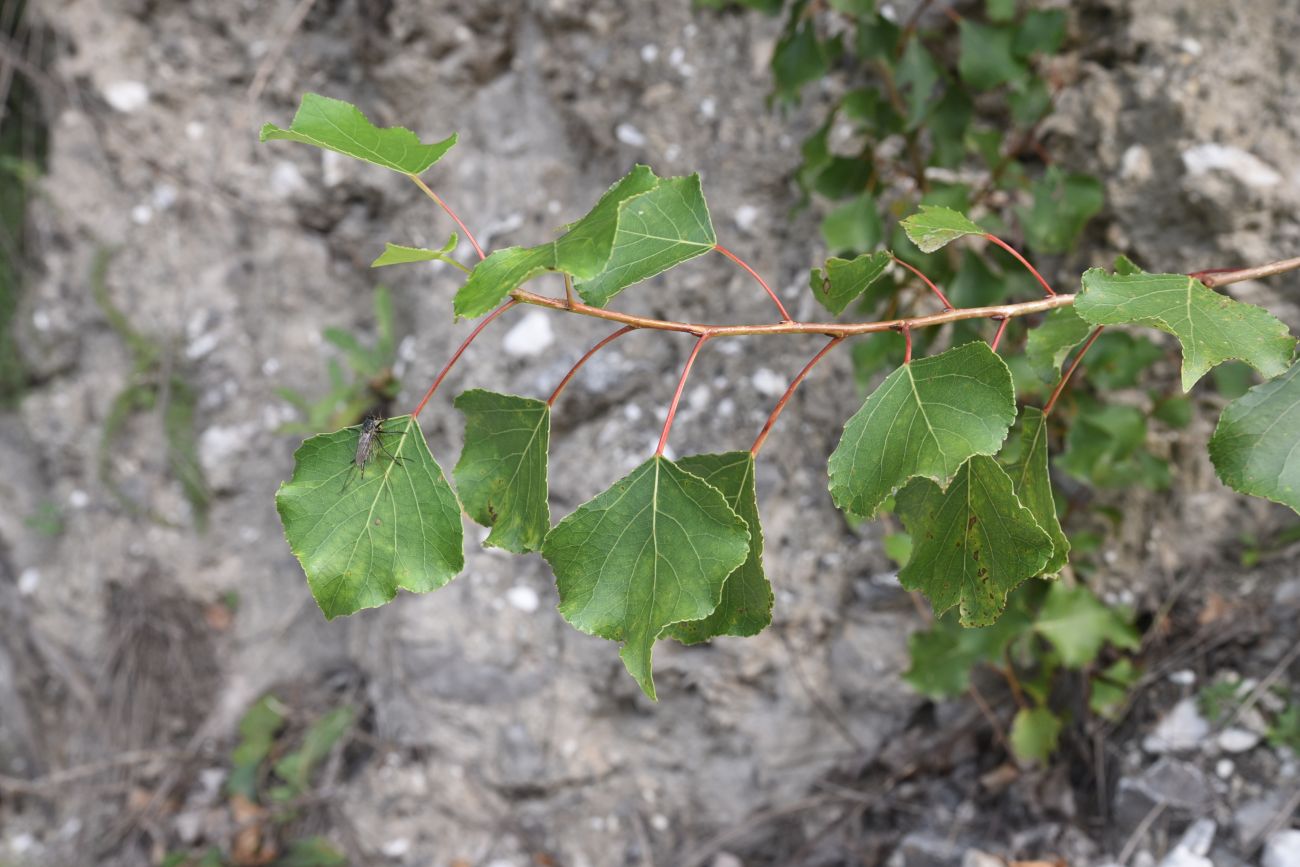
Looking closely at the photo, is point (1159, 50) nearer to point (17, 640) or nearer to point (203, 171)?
point (203, 171)

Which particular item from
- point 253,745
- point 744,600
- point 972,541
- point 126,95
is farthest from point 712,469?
point 126,95

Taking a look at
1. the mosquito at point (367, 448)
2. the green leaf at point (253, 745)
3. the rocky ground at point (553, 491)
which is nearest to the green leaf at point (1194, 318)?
the mosquito at point (367, 448)

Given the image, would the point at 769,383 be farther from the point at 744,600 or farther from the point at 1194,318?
the point at 1194,318

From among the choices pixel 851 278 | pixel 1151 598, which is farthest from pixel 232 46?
pixel 1151 598

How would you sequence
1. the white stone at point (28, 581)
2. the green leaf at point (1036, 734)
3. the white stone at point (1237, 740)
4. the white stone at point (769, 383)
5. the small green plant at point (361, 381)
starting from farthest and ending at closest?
the white stone at point (28, 581)
the small green plant at point (361, 381)
the white stone at point (769, 383)
the green leaf at point (1036, 734)
the white stone at point (1237, 740)

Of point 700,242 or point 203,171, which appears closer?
point 700,242

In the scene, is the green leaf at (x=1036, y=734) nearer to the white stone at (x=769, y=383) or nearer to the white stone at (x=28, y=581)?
the white stone at (x=769, y=383)
